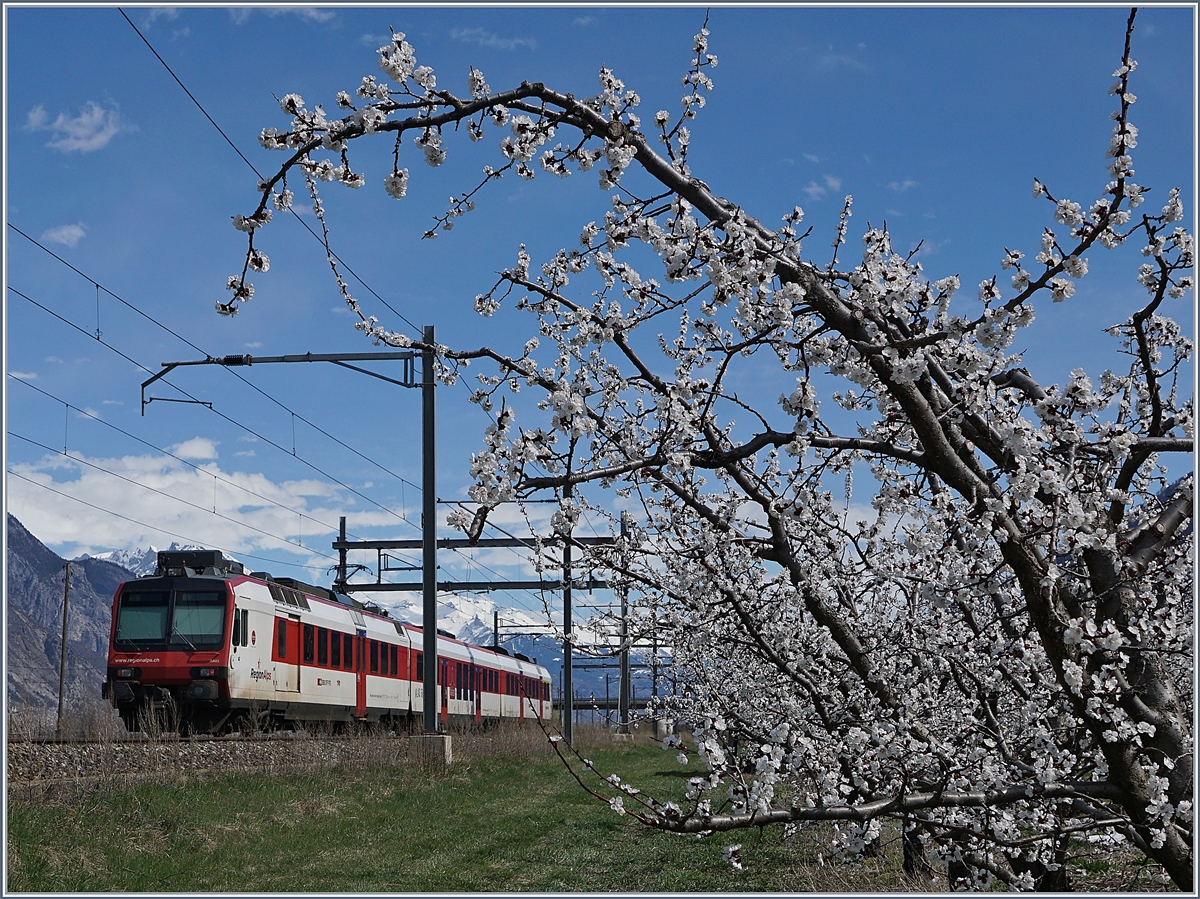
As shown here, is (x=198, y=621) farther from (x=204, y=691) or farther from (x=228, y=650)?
(x=204, y=691)

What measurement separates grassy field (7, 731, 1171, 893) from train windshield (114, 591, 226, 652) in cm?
399

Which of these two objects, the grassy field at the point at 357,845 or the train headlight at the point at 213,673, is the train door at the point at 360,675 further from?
the grassy field at the point at 357,845

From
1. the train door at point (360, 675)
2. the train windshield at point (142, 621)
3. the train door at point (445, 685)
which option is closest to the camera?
the train windshield at point (142, 621)

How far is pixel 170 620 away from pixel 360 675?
5.22 m

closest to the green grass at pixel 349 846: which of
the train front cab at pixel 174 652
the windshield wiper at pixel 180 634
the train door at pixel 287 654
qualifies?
the train front cab at pixel 174 652

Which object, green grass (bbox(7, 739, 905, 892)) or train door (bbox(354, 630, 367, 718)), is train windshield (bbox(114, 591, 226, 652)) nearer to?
green grass (bbox(7, 739, 905, 892))

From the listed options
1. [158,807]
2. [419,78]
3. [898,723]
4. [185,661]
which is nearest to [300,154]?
[419,78]

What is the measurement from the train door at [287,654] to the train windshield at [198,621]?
141 cm

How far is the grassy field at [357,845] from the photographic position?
7.98m

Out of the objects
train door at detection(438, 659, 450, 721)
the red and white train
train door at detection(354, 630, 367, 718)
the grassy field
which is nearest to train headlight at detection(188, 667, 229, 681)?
the red and white train

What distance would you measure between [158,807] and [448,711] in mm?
16030

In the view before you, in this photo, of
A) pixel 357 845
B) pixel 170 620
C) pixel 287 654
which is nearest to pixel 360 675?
pixel 287 654

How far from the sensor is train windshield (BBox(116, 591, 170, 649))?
55.5 ft

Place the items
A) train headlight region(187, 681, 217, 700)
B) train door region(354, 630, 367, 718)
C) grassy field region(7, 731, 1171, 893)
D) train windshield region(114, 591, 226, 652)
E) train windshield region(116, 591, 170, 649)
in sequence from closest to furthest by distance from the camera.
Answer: grassy field region(7, 731, 1171, 893) → train headlight region(187, 681, 217, 700) → train windshield region(114, 591, 226, 652) → train windshield region(116, 591, 170, 649) → train door region(354, 630, 367, 718)
